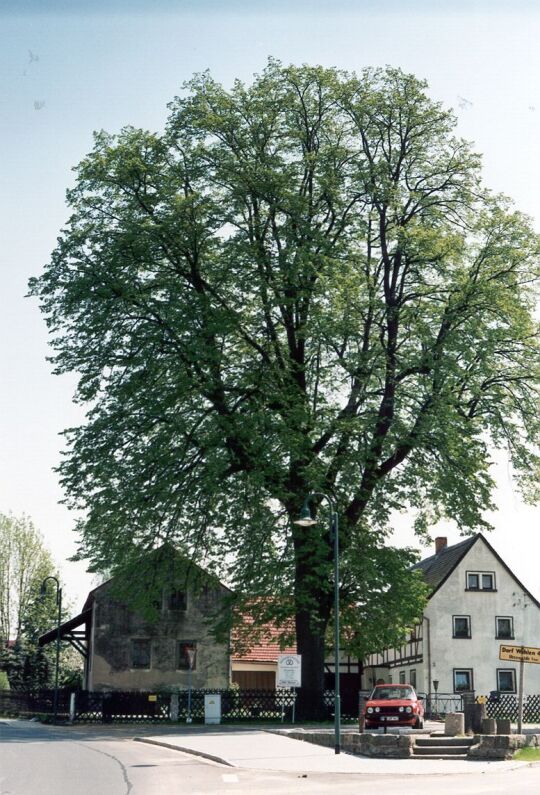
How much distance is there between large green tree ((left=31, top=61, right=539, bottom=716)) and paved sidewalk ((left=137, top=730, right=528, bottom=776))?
7907 millimetres

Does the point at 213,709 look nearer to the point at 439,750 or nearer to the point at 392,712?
the point at 392,712

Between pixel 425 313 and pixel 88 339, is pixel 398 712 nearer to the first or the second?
pixel 425 313

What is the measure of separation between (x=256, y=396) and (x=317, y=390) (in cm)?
286

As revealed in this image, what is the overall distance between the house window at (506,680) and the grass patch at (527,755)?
33.7 m

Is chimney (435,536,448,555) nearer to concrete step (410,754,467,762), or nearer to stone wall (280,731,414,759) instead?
concrete step (410,754,467,762)

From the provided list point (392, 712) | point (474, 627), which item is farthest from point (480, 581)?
point (392, 712)

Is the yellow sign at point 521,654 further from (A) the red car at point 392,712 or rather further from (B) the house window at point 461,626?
(B) the house window at point 461,626

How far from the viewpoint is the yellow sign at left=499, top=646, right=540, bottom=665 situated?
24031 mm

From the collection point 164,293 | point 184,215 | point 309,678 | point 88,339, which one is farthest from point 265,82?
point 309,678

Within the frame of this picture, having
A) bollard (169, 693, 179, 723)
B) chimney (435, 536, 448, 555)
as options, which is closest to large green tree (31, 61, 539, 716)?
bollard (169, 693, 179, 723)

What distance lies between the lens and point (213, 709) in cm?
3606

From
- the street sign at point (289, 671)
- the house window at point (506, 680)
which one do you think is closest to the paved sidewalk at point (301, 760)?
the street sign at point (289, 671)

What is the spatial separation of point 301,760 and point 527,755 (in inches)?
214

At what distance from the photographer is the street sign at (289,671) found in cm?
2819
